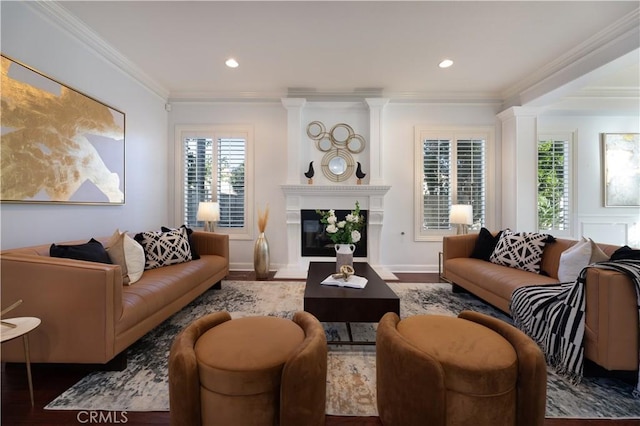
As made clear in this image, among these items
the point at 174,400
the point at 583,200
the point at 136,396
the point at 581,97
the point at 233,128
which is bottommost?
the point at 136,396

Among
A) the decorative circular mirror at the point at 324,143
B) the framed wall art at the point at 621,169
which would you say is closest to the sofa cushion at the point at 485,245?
the decorative circular mirror at the point at 324,143

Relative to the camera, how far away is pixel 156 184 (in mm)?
3980

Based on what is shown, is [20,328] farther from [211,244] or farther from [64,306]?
[211,244]

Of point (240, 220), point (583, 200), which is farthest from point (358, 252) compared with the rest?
point (583, 200)

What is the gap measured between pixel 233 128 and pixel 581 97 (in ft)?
18.3

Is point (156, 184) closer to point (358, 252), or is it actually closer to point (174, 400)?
point (358, 252)

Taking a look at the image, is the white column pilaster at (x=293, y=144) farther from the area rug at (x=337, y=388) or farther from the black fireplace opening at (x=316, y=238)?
the area rug at (x=337, y=388)

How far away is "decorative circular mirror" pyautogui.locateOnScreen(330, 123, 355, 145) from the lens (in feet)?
14.2

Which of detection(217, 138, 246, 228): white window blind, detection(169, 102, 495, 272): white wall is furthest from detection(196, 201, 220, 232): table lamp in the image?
detection(169, 102, 495, 272): white wall

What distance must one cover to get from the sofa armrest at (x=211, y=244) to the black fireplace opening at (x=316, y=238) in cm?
140

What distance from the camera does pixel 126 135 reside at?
130 inches

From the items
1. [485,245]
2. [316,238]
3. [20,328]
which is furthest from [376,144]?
[20,328]

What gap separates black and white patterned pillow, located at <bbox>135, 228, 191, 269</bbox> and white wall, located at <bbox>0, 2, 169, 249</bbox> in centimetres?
61

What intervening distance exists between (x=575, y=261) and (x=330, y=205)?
9.61ft
